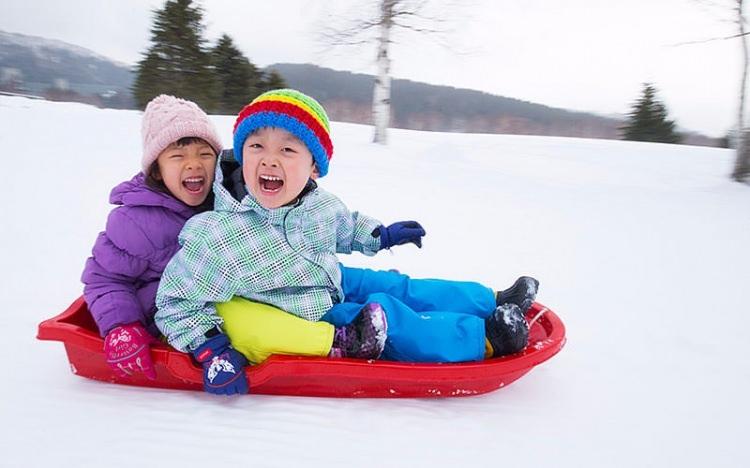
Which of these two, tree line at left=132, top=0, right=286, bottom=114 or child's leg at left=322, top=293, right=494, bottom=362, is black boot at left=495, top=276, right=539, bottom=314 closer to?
child's leg at left=322, top=293, right=494, bottom=362

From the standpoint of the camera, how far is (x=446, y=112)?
38.4m

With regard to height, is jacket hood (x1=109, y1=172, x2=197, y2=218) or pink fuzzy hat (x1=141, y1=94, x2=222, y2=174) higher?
pink fuzzy hat (x1=141, y1=94, x2=222, y2=174)

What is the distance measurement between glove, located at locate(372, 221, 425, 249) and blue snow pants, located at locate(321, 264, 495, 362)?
24 cm

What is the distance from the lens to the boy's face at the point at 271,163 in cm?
182

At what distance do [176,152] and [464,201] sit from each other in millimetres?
3587

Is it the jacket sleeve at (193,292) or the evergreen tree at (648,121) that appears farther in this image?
the evergreen tree at (648,121)

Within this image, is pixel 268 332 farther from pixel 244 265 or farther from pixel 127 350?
pixel 127 350

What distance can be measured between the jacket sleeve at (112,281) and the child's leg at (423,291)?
0.85 meters

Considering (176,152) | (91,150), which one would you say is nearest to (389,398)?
(176,152)

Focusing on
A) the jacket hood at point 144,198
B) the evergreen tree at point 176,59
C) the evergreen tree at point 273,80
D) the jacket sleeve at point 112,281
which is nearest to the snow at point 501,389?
the jacket sleeve at point 112,281

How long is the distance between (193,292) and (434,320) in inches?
34.3

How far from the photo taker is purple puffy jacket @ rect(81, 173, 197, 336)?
1.84 metres

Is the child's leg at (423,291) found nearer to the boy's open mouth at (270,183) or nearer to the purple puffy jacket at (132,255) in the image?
the boy's open mouth at (270,183)

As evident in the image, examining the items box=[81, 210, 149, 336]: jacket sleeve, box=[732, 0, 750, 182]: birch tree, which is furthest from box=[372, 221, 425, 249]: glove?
box=[732, 0, 750, 182]: birch tree
